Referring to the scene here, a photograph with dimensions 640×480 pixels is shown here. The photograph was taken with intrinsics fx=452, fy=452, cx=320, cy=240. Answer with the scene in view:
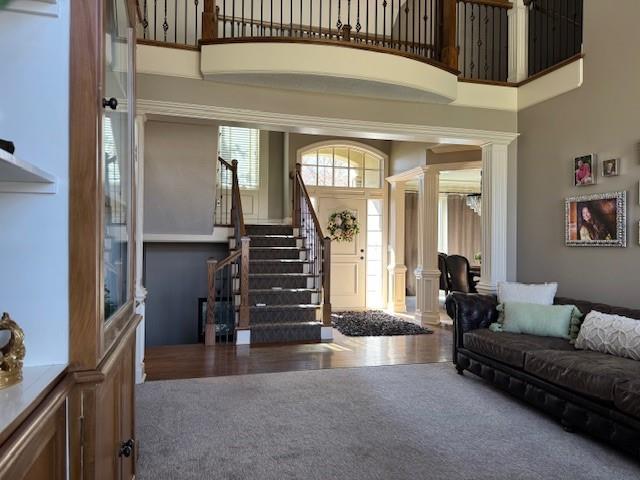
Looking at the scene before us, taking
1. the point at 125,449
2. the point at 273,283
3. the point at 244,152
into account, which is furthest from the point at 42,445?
the point at 244,152

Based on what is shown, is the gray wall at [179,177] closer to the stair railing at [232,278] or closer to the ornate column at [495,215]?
the stair railing at [232,278]

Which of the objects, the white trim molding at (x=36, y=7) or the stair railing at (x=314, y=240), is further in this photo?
the stair railing at (x=314, y=240)

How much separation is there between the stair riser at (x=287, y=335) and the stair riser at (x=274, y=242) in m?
1.79

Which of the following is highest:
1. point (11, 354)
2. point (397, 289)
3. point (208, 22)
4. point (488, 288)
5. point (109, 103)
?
point (208, 22)

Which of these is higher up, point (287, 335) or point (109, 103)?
point (109, 103)

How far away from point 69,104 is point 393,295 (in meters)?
7.25

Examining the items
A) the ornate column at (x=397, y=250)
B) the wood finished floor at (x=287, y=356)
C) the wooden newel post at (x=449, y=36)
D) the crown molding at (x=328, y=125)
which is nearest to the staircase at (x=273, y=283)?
the wood finished floor at (x=287, y=356)

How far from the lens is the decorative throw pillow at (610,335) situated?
9.61ft

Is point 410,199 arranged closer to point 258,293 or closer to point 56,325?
point 258,293

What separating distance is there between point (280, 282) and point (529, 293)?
3219 mm

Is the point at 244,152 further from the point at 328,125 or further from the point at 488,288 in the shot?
the point at 488,288

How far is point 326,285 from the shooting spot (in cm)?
577

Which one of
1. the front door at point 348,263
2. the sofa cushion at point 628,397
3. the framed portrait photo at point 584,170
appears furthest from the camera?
the front door at point 348,263

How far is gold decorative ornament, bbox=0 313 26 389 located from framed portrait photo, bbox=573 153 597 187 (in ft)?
14.0
